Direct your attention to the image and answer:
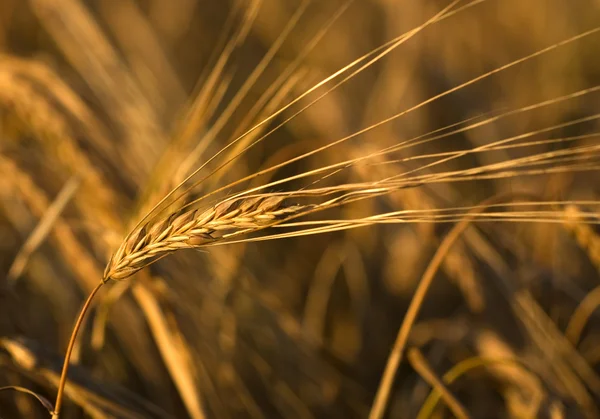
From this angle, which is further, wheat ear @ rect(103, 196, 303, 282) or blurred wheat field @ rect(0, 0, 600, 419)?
blurred wheat field @ rect(0, 0, 600, 419)

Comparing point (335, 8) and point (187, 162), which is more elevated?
point (335, 8)

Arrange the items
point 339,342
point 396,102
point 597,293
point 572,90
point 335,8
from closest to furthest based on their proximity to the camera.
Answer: point 597,293 < point 339,342 < point 396,102 < point 572,90 < point 335,8

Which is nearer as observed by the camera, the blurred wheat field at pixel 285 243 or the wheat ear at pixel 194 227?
the wheat ear at pixel 194 227

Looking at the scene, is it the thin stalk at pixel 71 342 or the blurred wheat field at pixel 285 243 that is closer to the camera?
the thin stalk at pixel 71 342

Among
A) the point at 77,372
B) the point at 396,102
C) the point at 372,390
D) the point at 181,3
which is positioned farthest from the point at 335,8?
the point at 77,372

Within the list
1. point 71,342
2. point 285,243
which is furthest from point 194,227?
point 285,243

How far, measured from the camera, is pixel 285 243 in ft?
6.20

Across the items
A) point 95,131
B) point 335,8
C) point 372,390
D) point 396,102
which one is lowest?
point 372,390

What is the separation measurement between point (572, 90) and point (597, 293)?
3.80ft

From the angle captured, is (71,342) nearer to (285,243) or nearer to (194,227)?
(194,227)

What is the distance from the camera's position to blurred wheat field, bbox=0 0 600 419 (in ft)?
2.14

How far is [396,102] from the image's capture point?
1880mm

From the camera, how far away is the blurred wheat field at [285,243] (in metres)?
0.65

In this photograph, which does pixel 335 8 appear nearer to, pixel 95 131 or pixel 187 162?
pixel 95 131
